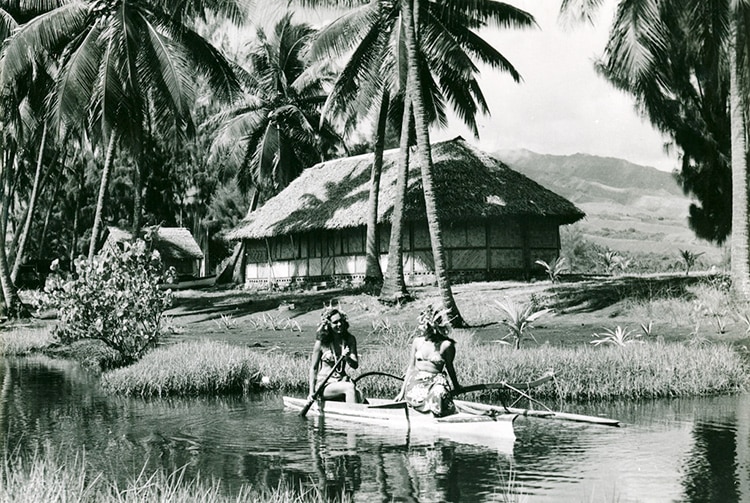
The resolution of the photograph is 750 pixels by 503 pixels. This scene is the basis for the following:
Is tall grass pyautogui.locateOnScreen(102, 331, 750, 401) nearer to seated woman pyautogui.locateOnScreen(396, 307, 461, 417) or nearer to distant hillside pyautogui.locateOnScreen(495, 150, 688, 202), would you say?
seated woman pyautogui.locateOnScreen(396, 307, 461, 417)

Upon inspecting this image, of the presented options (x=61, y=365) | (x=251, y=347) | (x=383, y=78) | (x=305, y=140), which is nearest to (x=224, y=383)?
(x=251, y=347)

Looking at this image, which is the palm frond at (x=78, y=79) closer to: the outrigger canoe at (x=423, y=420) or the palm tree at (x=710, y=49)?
the palm tree at (x=710, y=49)

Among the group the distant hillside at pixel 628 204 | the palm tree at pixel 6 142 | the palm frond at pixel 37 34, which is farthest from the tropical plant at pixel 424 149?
the distant hillside at pixel 628 204

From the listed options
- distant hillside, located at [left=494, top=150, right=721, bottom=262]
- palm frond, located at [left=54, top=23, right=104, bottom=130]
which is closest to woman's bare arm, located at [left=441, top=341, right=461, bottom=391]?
palm frond, located at [left=54, top=23, right=104, bottom=130]

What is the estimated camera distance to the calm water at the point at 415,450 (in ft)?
26.6

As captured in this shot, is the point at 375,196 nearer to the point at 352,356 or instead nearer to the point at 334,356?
the point at 334,356

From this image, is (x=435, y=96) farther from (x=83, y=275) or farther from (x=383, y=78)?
(x=83, y=275)

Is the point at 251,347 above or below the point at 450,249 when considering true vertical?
below

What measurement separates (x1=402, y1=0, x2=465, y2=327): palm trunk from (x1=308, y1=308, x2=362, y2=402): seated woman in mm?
7733

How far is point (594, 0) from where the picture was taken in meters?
18.8

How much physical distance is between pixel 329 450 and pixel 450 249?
19.7m

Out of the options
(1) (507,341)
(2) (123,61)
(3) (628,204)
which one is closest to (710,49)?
(1) (507,341)

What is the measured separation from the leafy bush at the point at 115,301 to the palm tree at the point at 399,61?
25.7 ft

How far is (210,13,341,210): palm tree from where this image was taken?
3725cm
